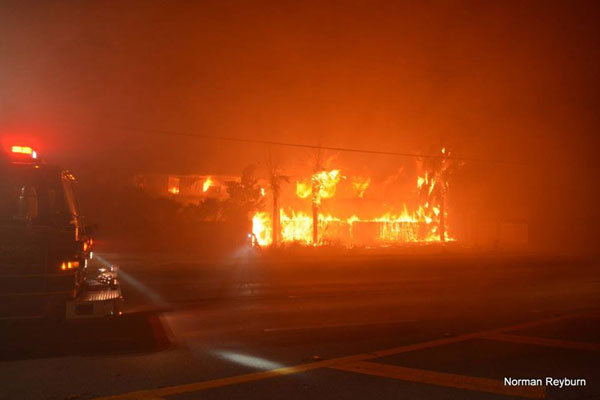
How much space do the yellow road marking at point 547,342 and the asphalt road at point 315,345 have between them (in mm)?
43

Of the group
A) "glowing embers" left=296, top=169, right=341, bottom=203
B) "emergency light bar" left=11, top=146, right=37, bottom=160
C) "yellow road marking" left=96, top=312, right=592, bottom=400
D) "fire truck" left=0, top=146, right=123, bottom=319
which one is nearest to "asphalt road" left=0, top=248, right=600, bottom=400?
"yellow road marking" left=96, top=312, right=592, bottom=400

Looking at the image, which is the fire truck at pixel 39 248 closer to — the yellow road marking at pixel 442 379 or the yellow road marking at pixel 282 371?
the yellow road marking at pixel 282 371

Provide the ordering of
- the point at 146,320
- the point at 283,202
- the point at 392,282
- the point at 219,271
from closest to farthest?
the point at 146,320
the point at 392,282
the point at 219,271
the point at 283,202

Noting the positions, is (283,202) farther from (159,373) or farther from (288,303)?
(159,373)

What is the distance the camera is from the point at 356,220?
138ft

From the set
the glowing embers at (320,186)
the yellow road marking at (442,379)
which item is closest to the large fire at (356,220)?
the glowing embers at (320,186)

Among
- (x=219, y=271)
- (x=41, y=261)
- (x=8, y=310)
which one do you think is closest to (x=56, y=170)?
(x=41, y=261)

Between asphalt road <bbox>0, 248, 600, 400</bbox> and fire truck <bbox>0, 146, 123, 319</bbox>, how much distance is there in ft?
1.60

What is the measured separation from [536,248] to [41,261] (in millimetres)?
40704

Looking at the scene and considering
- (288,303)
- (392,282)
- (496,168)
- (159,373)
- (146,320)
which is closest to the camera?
(159,373)

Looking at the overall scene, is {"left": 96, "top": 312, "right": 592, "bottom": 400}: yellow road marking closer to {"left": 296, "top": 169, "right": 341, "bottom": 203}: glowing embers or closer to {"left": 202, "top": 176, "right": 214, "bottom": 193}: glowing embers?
{"left": 296, "top": 169, "right": 341, "bottom": 203}: glowing embers

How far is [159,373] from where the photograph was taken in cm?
647

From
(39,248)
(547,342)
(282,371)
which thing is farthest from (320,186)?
(282,371)

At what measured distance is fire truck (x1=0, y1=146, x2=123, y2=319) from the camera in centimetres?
754
